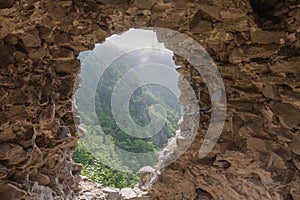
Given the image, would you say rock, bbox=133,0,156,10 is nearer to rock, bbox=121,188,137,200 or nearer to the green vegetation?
rock, bbox=121,188,137,200

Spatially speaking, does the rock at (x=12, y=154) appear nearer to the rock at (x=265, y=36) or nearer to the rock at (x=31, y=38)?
the rock at (x=31, y=38)

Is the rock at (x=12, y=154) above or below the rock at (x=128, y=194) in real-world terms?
above

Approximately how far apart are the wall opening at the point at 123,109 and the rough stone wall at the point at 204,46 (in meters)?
1.69

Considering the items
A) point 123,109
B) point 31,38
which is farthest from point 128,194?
point 31,38

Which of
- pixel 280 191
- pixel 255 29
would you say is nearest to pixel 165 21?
pixel 255 29

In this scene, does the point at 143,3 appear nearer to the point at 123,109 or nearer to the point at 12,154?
the point at 12,154

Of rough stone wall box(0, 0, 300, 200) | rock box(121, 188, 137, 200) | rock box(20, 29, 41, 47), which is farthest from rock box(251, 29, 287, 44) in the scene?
rock box(121, 188, 137, 200)

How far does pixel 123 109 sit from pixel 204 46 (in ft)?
9.07

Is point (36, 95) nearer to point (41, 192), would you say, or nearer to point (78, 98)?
point (41, 192)

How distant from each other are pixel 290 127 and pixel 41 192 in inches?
86.5

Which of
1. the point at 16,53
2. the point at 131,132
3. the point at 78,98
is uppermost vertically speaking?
the point at 16,53

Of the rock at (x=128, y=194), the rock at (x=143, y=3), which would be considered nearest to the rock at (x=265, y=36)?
the rock at (x=143, y=3)

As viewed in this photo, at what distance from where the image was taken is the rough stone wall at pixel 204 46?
6.84 feet

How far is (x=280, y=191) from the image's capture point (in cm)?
230
